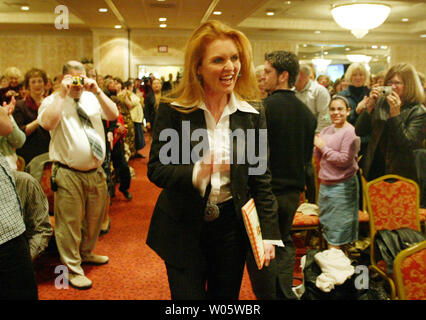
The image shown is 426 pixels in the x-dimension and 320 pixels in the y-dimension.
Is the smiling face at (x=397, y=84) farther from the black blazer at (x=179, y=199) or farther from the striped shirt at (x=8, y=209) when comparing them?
the striped shirt at (x=8, y=209)

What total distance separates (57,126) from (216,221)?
5.49 feet

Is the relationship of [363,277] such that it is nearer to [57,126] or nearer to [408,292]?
[408,292]

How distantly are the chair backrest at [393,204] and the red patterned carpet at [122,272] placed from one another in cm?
101

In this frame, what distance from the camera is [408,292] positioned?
163 centimetres

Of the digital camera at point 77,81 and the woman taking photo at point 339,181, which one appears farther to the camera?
the woman taking photo at point 339,181

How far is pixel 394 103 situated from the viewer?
2.92m

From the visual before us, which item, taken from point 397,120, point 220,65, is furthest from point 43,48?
point 220,65

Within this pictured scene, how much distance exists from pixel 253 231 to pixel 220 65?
57cm

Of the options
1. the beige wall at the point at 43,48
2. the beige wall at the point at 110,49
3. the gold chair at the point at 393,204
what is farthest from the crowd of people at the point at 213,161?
the beige wall at the point at 43,48

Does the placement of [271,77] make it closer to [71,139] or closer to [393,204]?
[393,204]

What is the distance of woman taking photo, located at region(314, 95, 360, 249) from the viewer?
305 centimetres

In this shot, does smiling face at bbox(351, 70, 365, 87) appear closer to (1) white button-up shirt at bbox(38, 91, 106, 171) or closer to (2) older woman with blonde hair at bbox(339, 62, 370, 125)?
(2) older woman with blonde hair at bbox(339, 62, 370, 125)

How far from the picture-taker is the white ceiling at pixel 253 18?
827 cm
